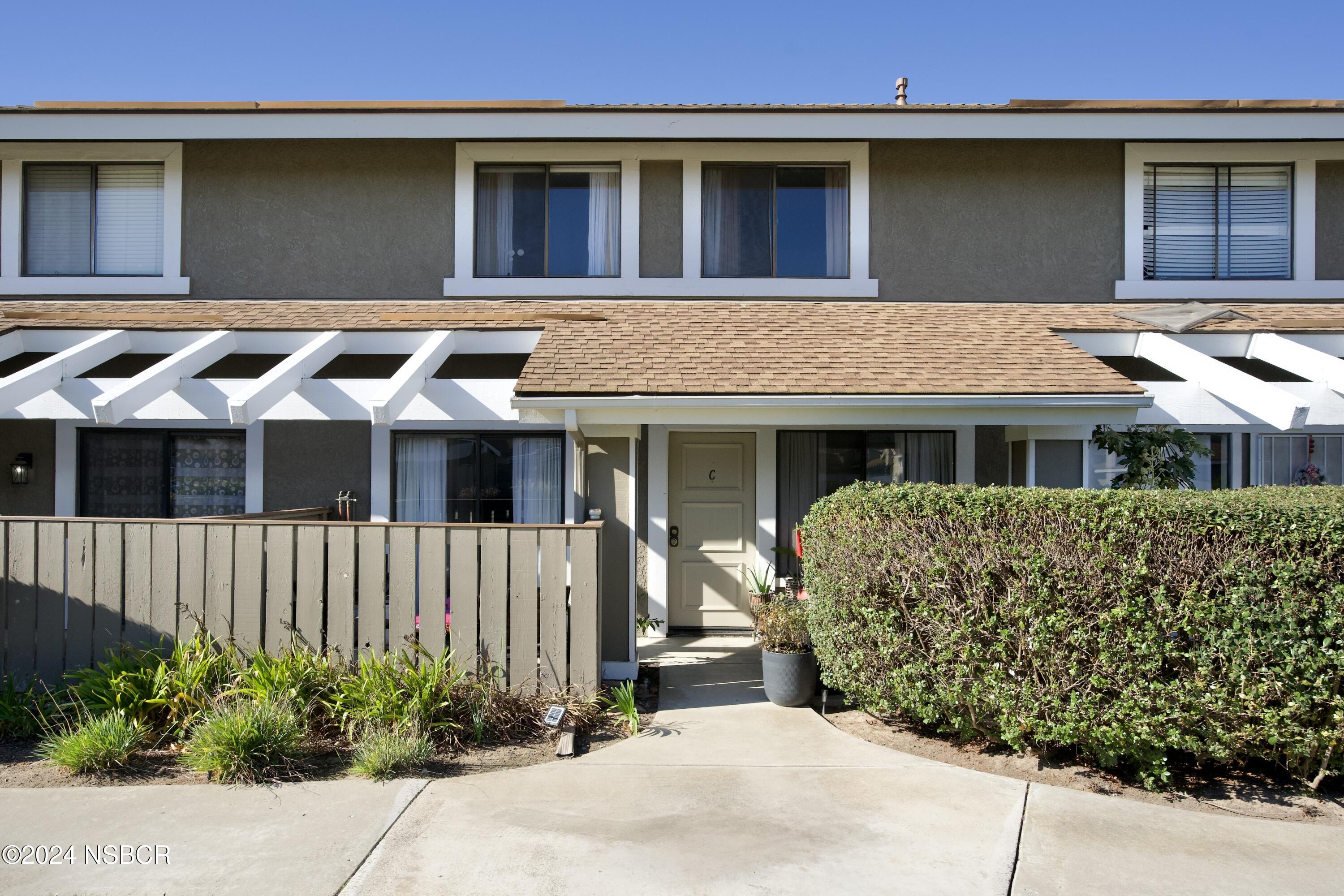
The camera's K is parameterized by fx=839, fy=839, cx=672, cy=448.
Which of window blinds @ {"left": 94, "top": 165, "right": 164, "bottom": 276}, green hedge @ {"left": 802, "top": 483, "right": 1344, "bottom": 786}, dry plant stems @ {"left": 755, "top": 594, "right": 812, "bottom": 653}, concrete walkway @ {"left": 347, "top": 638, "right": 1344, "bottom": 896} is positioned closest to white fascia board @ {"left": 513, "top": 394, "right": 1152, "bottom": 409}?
green hedge @ {"left": 802, "top": 483, "right": 1344, "bottom": 786}

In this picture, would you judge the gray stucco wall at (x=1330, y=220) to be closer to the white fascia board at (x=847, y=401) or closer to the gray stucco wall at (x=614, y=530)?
the white fascia board at (x=847, y=401)

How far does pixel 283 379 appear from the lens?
22.0ft

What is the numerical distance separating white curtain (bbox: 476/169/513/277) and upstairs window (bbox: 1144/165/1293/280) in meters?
7.28

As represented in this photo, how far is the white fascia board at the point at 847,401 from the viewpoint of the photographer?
669 centimetres

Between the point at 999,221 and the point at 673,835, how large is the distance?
796 centimetres

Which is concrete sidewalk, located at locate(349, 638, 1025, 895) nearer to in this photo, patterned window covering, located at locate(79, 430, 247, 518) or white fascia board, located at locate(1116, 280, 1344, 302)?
patterned window covering, located at locate(79, 430, 247, 518)

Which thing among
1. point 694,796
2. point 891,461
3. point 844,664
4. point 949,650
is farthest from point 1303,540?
point 891,461

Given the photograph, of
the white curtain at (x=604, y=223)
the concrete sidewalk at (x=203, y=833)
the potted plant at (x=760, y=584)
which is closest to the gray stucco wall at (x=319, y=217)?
the white curtain at (x=604, y=223)

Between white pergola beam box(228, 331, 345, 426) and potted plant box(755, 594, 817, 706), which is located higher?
→ white pergola beam box(228, 331, 345, 426)

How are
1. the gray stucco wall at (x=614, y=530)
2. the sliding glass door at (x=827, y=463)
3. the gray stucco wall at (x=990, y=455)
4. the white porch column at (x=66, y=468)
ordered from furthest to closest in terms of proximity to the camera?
the sliding glass door at (x=827, y=463), the gray stucco wall at (x=990, y=455), the white porch column at (x=66, y=468), the gray stucco wall at (x=614, y=530)

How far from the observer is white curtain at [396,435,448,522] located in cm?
867

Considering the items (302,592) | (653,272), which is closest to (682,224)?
(653,272)

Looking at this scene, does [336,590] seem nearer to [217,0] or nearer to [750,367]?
[750,367]

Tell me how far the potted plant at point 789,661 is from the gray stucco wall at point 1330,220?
7678 millimetres
